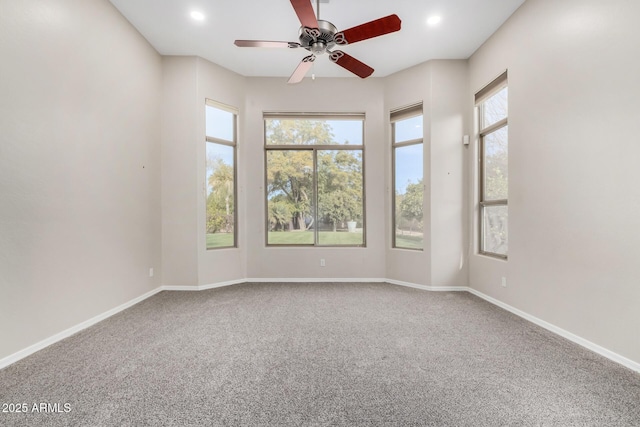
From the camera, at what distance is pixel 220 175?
A: 14.7 ft

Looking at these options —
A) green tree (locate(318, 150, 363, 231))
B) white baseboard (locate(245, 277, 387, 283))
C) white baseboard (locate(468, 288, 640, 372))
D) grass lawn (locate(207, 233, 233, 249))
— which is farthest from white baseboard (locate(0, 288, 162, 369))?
white baseboard (locate(468, 288, 640, 372))

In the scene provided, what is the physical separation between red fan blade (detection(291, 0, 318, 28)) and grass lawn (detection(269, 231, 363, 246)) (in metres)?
3.24

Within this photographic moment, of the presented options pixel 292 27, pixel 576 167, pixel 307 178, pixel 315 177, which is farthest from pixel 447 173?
pixel 292 27

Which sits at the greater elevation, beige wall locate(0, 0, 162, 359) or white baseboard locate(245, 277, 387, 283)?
beige wall locate(0, 0, 162, 359)

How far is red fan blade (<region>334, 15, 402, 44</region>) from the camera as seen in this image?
2.17 metres

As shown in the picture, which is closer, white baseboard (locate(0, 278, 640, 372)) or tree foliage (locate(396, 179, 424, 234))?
white baseboard (locate(0, 278, 640, 372))

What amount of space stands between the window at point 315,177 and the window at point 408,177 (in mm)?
578

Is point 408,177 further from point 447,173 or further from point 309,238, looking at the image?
point 309,238

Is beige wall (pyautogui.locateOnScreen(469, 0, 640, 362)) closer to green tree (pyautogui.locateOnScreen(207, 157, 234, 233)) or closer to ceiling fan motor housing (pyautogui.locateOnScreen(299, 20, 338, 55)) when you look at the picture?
ceiling fan motor housing (pyautogui.locateOnScreen(299, 20, 338, 55))

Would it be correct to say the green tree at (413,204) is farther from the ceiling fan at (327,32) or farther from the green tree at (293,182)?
the ceiling fan at (327,32)

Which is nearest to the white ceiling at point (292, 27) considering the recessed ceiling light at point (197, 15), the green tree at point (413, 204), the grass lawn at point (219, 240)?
the recessed ceiling light at point (197, 15)

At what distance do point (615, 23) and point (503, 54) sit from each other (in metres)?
1.34

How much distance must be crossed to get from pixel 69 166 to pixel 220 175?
2010 millimetres

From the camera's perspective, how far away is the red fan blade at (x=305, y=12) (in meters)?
2.01
